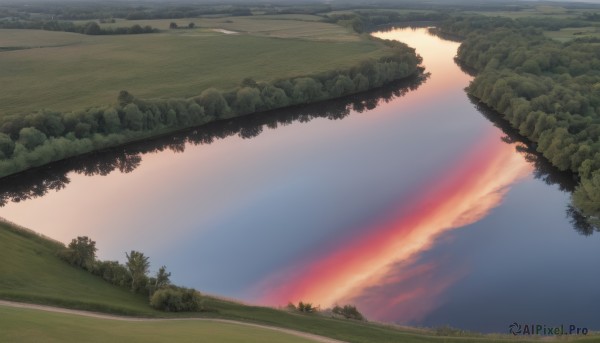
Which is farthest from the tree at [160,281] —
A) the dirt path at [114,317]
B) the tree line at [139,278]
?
the dirt path at [114,317]

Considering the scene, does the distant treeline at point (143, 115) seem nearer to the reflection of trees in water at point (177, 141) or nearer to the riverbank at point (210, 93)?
the riverbank at point (210, 93)

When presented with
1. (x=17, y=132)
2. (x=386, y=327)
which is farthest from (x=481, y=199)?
(x=17, y=132)

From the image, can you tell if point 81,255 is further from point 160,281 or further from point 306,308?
point 306,308

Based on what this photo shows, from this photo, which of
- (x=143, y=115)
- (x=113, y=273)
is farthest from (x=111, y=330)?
(x=143, y=115)

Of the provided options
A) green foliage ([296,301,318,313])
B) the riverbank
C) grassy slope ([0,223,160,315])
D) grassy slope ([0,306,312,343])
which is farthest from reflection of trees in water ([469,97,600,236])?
grassy slope ([0,223,160,315])

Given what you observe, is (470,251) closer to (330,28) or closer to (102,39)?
(102,39)

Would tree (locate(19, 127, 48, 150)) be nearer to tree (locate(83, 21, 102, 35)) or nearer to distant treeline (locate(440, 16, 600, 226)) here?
distant treeline (locate(440, 16, 600, 226))
